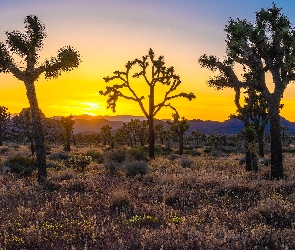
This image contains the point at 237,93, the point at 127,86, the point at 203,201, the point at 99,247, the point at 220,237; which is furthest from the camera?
the point at 127,86

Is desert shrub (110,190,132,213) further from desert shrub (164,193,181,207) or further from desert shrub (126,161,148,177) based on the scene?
desert shrub (126,161,148,177)

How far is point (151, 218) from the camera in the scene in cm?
758

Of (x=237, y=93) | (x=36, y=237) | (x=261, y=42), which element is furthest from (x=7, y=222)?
(x=237, y=93)

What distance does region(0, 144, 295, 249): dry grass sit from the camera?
5.84m

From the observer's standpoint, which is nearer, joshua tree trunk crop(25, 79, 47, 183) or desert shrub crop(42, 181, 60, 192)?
desert shrub crop(42, 181, 60, 192)

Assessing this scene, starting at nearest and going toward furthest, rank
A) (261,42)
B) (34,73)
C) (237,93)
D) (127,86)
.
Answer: (261,42)
(34,73)
(237,93)
(127,86)

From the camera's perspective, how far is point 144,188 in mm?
11547

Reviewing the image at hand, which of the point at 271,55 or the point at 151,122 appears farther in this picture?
the point at 151,122

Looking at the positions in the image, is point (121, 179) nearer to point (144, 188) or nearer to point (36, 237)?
point (144, 188)

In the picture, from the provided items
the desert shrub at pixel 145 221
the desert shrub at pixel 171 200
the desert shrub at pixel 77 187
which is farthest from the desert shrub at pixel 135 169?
the desert shrub at pixel 145 221

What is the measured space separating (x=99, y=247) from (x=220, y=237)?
233cm

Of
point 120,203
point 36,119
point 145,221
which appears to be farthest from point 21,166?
point 145,221

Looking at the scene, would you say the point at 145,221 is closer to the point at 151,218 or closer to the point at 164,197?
the point at 151,218

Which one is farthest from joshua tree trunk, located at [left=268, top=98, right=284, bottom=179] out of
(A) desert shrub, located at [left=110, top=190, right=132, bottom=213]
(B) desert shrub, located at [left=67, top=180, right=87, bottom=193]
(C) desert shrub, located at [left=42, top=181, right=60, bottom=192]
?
(C) desert shrub, located at [left=42, top=181, right=60, bottom=192]
